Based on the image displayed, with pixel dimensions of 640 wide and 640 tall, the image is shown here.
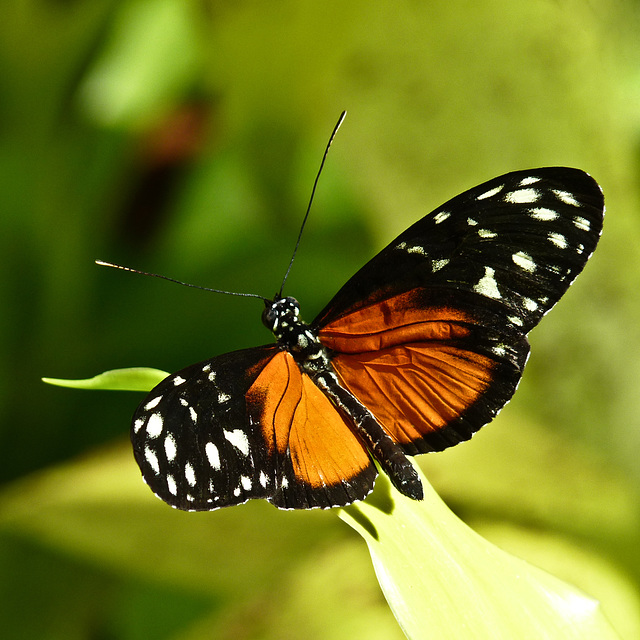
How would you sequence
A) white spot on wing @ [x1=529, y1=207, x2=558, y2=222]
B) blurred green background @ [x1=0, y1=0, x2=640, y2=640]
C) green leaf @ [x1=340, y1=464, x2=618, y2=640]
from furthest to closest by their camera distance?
blurred green background @ [x1=0, y1=0, x2=640, y2=640] → white spot on wing @ [x1=529, y1=207, x2=558, y2=222] → green leaf @ [x1=340, y1=464, x2=618, y2=640]

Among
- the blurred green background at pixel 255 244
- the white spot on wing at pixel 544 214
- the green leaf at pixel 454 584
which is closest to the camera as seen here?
the green leaf at pixel 454 584

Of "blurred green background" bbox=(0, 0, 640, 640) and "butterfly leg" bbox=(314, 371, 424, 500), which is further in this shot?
"blurred green background" bbox=(0, 0, 640, 640)

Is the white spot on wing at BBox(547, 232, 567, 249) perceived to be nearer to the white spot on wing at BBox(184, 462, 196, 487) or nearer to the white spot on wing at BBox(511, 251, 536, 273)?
the white spot on wing at BBox(511, 251, 536, 273)

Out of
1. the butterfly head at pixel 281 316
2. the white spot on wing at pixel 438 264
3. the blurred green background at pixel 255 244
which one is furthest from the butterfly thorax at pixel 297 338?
the blurred green background at pixel 255 244

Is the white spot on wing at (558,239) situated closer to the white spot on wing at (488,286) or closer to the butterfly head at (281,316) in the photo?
the white spot on wing at (488,286)

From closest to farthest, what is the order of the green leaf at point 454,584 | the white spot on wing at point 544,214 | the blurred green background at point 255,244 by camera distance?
1. the green leaf at point 454,584
2. the white spot on wing at point 544,214
3. the blurred green background at point 255,244

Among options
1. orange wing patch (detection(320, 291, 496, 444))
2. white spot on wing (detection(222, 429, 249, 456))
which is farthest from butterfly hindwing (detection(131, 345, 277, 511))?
orange wing patch (detection(320, 291, 496, 444))
